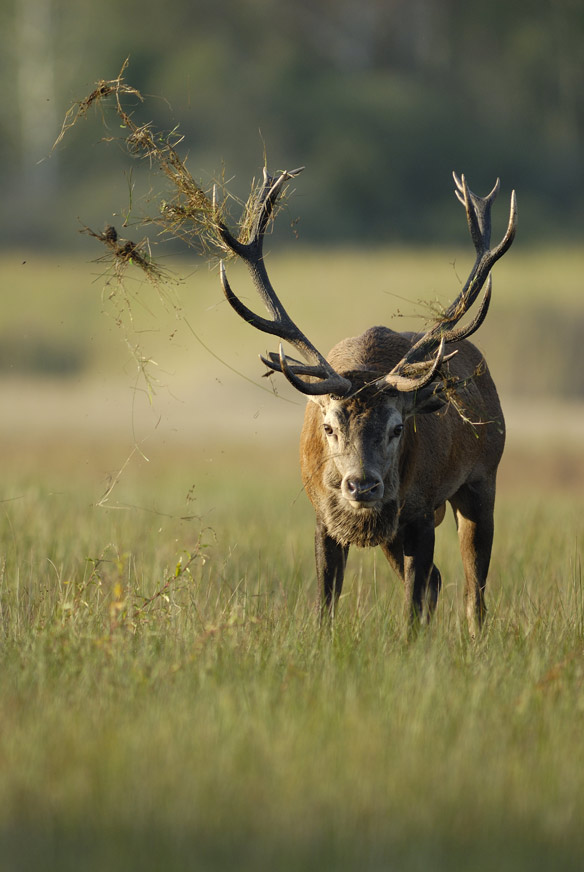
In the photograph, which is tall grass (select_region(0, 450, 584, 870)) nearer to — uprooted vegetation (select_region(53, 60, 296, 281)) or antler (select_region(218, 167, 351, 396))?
antler (select_region(218, 167, 351, 396))

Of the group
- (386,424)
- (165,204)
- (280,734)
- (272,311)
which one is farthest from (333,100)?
(280,734)

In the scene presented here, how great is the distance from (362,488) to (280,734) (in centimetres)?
190

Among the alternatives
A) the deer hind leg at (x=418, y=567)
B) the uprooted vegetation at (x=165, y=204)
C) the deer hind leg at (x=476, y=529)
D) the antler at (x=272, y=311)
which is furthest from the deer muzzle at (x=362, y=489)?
the deer hind leg at (x=476, y=529)

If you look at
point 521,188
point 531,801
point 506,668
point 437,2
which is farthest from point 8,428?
point 437,2

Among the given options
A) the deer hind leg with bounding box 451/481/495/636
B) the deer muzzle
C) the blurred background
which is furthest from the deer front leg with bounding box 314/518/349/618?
the blurred background

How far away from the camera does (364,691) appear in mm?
5137

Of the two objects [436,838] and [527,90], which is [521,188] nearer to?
[527,90]

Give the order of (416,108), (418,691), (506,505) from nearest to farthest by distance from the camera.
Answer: (418,691) → (506,505) → (416,108)

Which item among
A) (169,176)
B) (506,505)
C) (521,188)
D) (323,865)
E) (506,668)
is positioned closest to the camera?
(323,865)

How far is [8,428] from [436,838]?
737 inches

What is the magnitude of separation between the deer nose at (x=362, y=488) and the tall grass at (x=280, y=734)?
57 centimetres

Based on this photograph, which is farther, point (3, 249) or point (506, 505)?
point (3, 249)

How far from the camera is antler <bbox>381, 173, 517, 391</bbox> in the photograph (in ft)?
21.5

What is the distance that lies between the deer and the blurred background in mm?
13155
